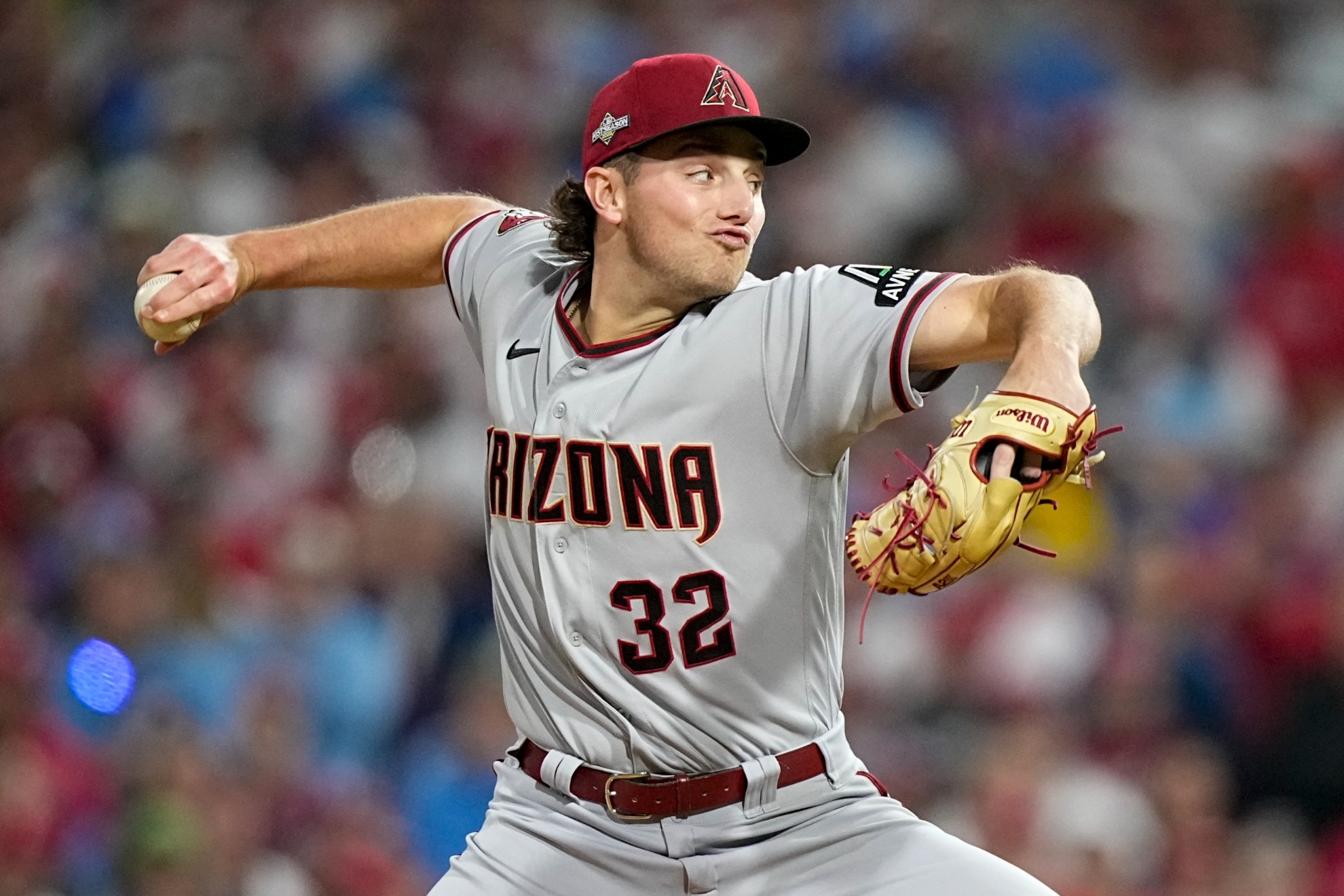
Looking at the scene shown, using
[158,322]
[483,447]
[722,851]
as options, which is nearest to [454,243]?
[158,322]

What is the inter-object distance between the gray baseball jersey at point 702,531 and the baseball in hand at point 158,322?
63 centimetres

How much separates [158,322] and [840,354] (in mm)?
1159

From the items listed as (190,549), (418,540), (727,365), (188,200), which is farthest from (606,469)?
(188,200)

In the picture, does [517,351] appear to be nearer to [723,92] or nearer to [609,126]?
[609,126]

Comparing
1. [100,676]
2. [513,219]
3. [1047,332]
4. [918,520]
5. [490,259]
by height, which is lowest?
[100,676]

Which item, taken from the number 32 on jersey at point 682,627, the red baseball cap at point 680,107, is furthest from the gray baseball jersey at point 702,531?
the red baseball cap at point 680,107

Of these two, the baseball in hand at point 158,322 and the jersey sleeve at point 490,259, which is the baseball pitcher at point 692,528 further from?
the jersey sleeve at point 490,259

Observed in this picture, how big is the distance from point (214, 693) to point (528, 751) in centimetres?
311

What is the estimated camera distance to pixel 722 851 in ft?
8.41

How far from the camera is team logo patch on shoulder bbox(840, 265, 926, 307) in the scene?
244 cm

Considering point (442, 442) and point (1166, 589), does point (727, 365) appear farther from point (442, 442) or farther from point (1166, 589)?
point (442, 442)

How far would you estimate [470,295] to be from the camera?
309cm

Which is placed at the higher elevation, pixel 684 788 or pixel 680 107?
pixel 680 107

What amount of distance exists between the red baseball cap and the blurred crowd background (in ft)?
8.42
